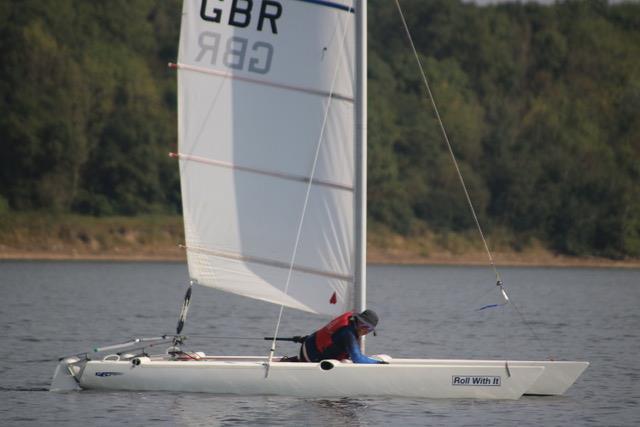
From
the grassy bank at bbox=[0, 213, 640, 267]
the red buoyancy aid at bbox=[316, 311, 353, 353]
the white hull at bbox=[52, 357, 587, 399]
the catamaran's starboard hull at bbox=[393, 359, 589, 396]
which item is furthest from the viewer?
the grassy bank at bbox=[0, 213, 640, 267]

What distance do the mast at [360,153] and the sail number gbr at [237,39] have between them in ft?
3.99

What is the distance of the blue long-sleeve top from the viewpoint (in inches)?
696

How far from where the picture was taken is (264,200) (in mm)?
18469

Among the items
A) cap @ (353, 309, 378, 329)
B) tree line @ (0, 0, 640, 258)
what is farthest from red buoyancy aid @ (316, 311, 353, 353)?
tree line @ (0, 0, 640, 258)

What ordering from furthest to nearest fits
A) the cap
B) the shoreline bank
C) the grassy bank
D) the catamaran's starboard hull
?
the shoreline bank < the grassy bank < the catamaran's starboard hull < the cap

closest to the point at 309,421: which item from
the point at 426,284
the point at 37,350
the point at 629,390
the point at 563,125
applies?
the point at 629,390

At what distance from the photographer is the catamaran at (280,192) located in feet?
58.7

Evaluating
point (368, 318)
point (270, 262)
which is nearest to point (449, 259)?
point (270, 262)

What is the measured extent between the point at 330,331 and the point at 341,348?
12.0 inches

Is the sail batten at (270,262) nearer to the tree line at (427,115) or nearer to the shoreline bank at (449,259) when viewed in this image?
the shoreline bank at (449,259)

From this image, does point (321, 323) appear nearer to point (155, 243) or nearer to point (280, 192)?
point (280, 192)

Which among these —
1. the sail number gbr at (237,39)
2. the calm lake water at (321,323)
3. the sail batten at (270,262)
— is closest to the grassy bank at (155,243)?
the calm lake water at (321,323)

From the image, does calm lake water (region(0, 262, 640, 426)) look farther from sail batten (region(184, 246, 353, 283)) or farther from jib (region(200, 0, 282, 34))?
jib (region(200, 0, 282, 34))

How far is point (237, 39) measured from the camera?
18.1 m
